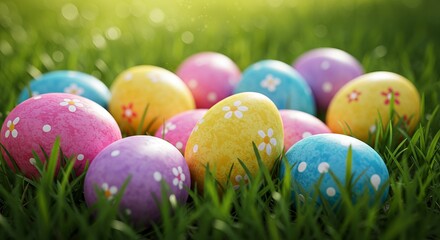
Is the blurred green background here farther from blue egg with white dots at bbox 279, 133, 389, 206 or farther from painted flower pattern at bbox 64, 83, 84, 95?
blue egg with white dots at bbox 279, 133, 389, 206

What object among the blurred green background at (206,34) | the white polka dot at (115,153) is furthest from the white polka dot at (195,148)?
the blurred green background at (206,34)

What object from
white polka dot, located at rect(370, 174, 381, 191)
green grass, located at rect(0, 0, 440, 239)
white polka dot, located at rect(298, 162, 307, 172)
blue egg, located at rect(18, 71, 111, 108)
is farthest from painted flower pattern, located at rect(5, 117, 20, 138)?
white polka dot, located at rect(370, 174, 381, 191)

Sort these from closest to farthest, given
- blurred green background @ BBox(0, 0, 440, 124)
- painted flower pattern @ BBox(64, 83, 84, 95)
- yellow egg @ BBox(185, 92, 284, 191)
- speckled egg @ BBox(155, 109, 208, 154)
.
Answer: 1. yellow egg @ BBox(185, 92, 284, 191)
2. speckled egg @ BBox(155, 109, 208, 154)
3. painted flower pattern @ BBox(64, 83, 84, 95)
4. blurred green background @ BBox(0, 0, 440, 124)

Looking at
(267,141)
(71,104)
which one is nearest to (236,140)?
(267,141)

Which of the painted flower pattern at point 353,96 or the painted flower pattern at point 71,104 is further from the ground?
the painted flower pattern at point 71,104

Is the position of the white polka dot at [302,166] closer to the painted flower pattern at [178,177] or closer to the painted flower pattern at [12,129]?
the painted flower pattern at [178,177]

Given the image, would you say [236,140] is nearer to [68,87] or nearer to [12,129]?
[12,129]

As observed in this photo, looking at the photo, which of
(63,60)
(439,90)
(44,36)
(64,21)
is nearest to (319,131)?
(439,90)
